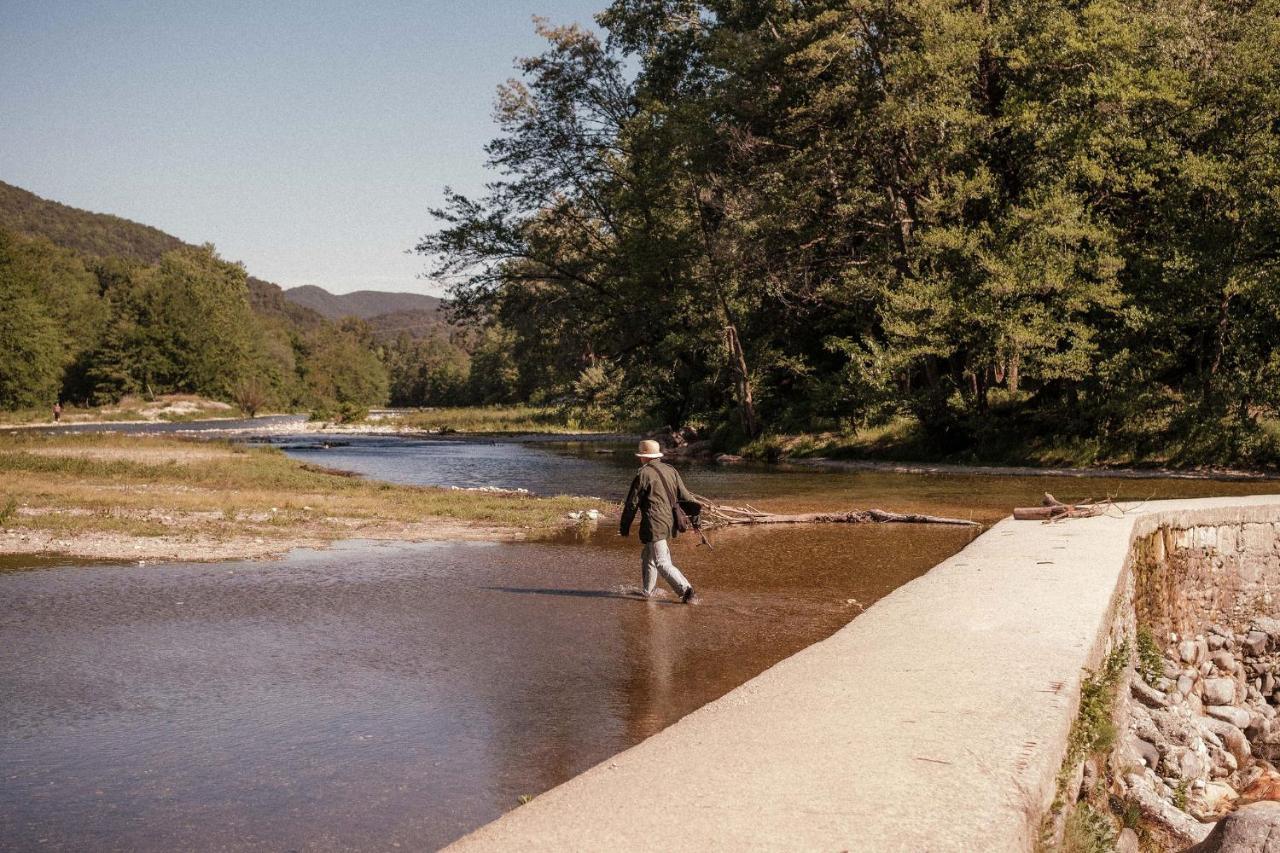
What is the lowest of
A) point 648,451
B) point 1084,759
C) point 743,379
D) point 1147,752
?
point 1147,752

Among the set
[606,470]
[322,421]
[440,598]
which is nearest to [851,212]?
[606,470]

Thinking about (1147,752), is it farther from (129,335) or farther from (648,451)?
(129,335)

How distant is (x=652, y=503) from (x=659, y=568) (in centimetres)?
74

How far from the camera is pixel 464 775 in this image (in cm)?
632

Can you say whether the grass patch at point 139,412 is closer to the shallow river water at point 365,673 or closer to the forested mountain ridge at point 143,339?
the forested mountain ridge at point 143,339

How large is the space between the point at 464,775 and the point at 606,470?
28.2 metres

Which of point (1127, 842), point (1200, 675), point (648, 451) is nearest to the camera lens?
point (1127, 842)

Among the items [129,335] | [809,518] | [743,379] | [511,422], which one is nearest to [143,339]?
[129,335]

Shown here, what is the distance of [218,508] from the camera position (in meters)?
19.8

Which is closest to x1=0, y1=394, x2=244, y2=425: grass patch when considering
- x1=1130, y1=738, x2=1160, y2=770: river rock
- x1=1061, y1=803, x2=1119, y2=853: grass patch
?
x1=1130, y1=738, x2=1160, y2=770: river rock

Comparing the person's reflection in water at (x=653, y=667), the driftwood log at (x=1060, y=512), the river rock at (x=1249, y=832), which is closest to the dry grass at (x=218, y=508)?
the person's reflection in water at (x=653, y=667)

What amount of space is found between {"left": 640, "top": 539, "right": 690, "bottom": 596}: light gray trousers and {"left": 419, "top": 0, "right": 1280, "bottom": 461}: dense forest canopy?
20147 mm

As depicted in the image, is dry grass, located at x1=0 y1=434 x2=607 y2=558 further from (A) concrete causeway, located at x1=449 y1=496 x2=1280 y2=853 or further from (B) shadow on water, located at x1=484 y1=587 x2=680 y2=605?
(A) concrete causeway, located at x1=449 y1=496 x2=1280 y2=853

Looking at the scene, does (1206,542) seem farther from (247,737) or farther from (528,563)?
Answer: (247,737)
